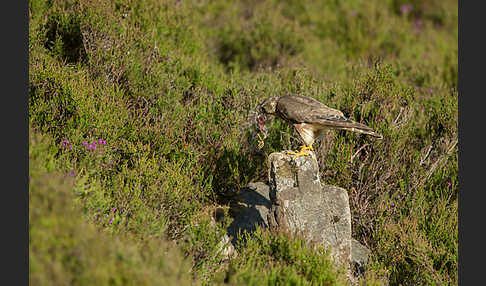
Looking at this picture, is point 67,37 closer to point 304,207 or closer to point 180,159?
point 180,159

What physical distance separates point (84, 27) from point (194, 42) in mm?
2701

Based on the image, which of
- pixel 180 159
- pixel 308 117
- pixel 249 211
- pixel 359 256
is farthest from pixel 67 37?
pixel 359 256

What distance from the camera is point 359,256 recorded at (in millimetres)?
5223

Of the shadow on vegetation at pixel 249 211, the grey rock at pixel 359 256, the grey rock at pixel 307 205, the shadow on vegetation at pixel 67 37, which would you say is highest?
the shadow on vegetation at pixel 67 37

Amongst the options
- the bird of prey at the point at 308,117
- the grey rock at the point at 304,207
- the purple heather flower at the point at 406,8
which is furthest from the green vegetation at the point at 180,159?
the purple heather flower at the point at 406,8

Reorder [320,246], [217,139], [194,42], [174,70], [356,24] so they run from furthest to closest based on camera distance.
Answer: [356,24]
[194,42]
[174,70]
[217,139]
[320,246]

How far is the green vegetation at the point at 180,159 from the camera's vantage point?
342 cm

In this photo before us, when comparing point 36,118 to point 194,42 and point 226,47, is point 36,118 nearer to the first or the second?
point 194,42

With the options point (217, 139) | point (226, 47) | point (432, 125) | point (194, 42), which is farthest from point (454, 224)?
point (226, 47)

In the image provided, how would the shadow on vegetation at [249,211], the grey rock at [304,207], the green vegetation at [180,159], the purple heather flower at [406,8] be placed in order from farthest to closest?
the purple heather flower at [406,8], the shadow on vegetation at [249,211], the grey rock at [304,207], the green vegetation at [180,159]

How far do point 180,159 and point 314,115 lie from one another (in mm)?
1810

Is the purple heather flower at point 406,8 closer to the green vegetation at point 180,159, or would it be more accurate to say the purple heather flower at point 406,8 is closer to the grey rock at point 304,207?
the green vegetation at point 180,159

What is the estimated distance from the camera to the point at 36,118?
5.11m

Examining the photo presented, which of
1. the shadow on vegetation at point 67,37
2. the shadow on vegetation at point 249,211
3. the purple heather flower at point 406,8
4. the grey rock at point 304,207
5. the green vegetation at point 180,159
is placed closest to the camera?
the green vegetation at point 180,159
